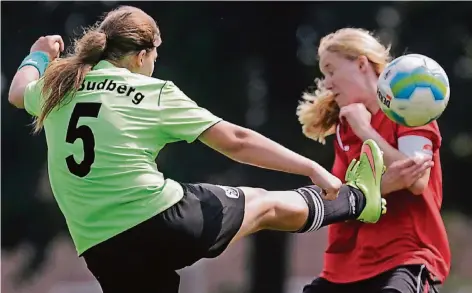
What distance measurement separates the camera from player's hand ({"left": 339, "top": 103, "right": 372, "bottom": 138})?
21.3 feet

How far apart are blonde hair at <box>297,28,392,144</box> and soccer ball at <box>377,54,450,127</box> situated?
0.30 metres

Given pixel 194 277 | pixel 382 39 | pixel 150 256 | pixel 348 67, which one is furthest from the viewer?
pixel 194 277

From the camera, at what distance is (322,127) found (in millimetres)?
7000

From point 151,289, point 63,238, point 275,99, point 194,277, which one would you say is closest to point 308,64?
point 275,99

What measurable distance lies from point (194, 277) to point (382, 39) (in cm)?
621

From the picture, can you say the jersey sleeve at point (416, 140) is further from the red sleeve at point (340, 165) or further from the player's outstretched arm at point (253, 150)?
the player's outstretched arm at point (253, 150)

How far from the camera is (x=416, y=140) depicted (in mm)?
6422

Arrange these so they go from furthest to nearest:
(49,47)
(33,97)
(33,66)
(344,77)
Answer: (344,77)
(49,47)
(33,66)
(33,97)

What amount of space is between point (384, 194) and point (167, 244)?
132cm

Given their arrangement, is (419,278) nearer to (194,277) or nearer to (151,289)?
(151,289)

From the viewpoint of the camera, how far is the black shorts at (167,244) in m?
5.67

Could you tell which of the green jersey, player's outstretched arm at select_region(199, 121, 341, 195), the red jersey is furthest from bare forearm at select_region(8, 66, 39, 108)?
the red jersey

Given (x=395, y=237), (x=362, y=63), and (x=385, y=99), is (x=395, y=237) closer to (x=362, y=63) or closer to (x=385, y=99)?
(x=385, y=99)

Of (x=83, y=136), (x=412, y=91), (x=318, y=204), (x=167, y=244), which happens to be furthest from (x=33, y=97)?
(x=412, y=91)
